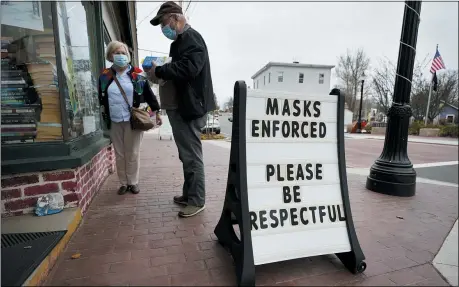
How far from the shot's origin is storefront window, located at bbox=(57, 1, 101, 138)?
2.64m

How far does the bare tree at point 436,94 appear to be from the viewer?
79.0ft

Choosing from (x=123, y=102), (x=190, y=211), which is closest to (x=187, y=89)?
(x=123, y=102)

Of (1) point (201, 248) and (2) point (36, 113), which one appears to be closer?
(1) point (201, 248)

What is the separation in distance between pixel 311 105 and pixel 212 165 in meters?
3.96

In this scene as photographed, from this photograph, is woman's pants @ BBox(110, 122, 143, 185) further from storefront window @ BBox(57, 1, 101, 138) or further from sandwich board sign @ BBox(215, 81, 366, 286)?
sandwich board sign @ BBox(215, 81, 366, 286)

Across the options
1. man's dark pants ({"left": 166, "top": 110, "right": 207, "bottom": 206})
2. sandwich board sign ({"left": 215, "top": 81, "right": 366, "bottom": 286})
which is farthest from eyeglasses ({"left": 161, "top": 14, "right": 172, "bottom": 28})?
sandwich board sign ({"left": 215, "top": 81, "right": 366, "bottom": 286})

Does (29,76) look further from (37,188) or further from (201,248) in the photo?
(201,248)

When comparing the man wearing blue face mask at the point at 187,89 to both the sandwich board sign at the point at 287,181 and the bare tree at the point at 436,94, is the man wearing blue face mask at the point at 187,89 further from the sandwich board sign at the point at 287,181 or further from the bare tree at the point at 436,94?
the bare tree at the point at 436,94

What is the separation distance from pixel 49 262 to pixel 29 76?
5.40 feet

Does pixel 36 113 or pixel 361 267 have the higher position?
pixel 36 113

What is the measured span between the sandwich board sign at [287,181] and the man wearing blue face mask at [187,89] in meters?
0.81

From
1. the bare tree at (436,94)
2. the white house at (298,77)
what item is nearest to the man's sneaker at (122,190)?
the bare tree at (436,94)

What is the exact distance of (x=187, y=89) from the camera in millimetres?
2471

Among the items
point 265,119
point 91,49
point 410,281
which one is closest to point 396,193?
point 410,281
